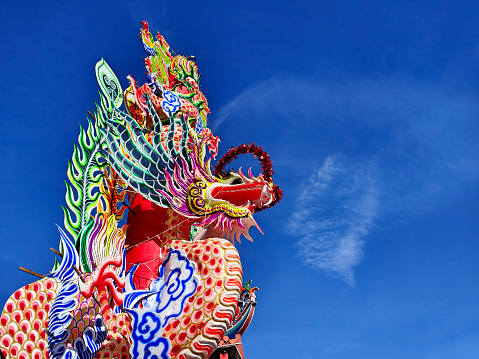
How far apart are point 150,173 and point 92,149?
1167 millimetres

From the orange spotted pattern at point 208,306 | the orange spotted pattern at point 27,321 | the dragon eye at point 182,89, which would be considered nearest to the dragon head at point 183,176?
the orange spotted pattern at point 208,306

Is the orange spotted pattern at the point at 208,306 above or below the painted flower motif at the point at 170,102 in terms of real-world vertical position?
below

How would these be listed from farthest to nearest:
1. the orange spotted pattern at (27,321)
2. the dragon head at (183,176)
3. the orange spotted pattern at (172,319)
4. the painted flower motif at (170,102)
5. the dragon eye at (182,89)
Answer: the dragon eye at (182,89) < the painted flower motif at (170,102) < the dragon head at (183,176) < the orange spotted pattern at (172,319) < the orange spotted pattern at (27,321)

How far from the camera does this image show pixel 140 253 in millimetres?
10219

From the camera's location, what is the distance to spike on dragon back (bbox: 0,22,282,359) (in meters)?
7.79

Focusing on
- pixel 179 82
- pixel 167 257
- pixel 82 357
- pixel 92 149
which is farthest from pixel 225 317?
pixel 179 82

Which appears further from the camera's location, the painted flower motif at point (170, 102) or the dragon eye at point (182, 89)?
the dragon eye at point (182, 89)

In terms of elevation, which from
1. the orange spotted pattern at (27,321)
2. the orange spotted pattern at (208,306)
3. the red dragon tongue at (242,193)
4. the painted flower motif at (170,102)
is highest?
the painted flower motif at (170,102)

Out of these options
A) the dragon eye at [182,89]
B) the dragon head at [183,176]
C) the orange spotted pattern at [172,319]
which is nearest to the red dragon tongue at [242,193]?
the dragon head at [183,176]

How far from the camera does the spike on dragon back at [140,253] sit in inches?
307

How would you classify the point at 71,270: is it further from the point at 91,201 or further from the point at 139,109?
the point at 139,109

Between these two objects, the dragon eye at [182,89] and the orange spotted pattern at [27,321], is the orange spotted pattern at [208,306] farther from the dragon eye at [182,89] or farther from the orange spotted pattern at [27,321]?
the dragon eye at [182,89]

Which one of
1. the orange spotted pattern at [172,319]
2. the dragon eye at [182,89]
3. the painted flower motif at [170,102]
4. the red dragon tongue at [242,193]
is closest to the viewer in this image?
the orange spotted pattern at [172,319]

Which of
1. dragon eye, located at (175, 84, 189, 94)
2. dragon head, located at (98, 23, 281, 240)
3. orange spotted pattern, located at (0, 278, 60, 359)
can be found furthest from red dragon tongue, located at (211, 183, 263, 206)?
dragon eye, located at (175, 84, 189, 94)
